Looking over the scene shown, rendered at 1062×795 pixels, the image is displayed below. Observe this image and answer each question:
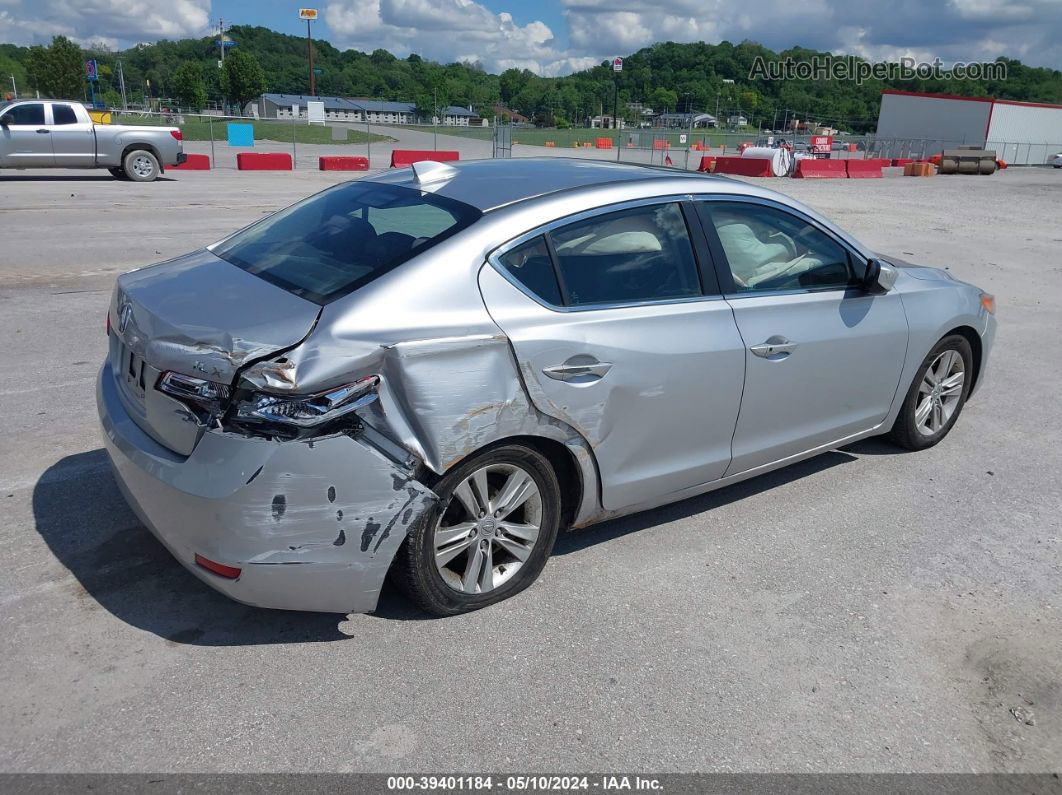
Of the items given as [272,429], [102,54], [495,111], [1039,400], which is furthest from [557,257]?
[102,54]

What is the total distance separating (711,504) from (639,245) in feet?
5.00

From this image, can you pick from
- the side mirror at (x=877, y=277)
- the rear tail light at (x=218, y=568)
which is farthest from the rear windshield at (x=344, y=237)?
the side mirror at (x=877, y=277)

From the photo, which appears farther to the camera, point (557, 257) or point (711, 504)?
point (711, 504)

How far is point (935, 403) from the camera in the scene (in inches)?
211

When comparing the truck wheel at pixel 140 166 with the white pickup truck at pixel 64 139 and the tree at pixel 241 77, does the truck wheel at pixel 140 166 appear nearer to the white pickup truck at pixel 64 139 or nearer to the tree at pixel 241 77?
the white pickup truck at pixel 64 139

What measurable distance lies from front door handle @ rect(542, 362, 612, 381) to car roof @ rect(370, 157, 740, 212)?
710 millimetres

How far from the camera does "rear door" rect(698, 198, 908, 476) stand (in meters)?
4.07

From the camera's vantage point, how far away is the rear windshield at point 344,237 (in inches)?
132

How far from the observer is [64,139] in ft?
65.8

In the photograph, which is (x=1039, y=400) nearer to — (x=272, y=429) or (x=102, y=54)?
(x=272, y=429)

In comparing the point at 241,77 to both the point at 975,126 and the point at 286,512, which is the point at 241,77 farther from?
the point at 286,512

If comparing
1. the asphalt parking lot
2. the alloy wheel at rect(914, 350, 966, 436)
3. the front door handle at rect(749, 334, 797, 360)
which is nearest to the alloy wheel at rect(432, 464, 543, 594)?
the asphalt parking lot

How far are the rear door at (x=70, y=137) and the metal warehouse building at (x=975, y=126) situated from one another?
46.6m

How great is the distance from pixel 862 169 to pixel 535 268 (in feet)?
111
